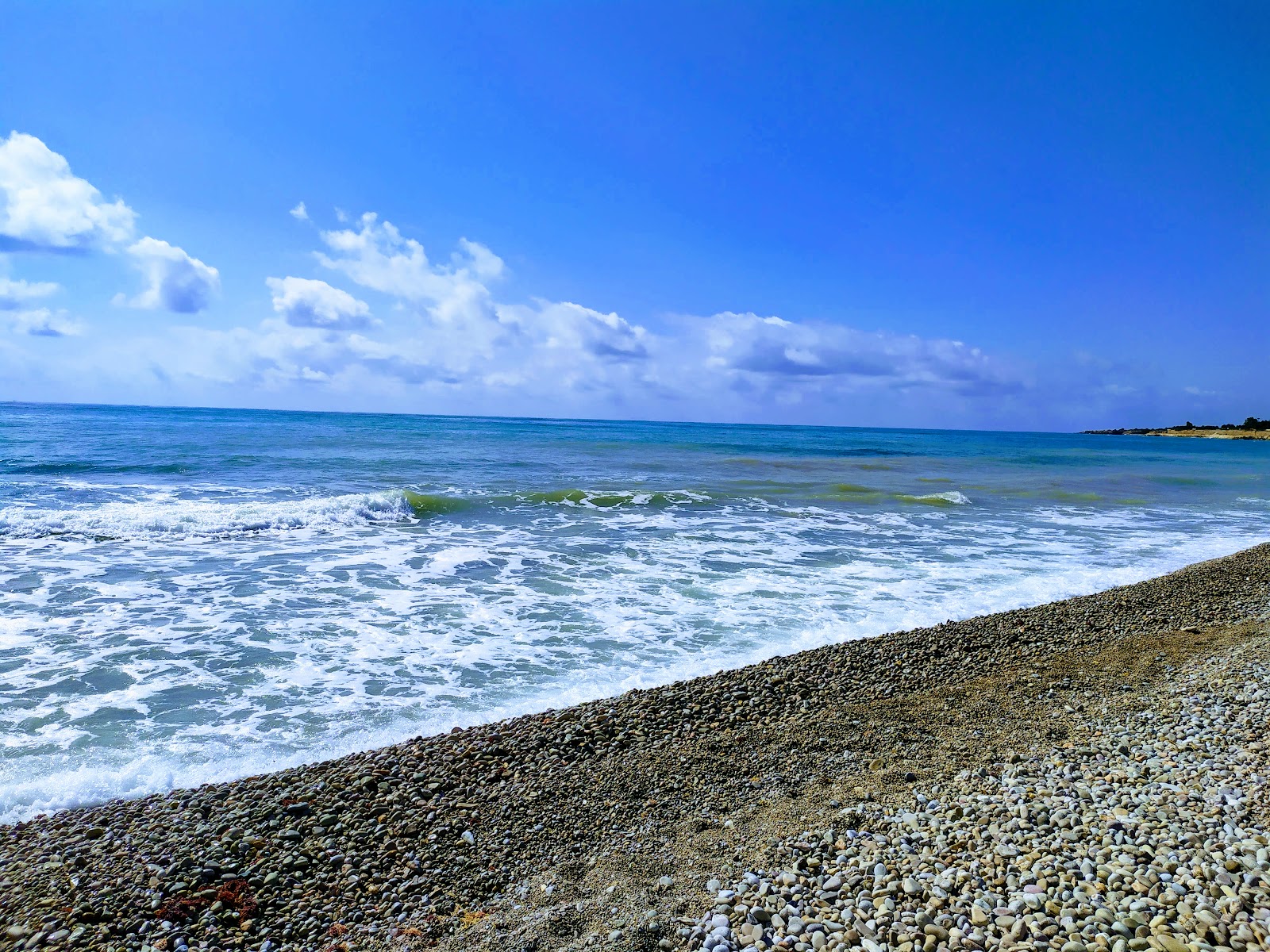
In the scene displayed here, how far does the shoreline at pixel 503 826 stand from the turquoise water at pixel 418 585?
870 mm

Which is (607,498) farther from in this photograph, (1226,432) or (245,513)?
(1226,432)

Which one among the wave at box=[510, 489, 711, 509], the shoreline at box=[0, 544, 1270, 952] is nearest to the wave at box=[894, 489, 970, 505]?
the wave at box=[510, 489, 711, 509]

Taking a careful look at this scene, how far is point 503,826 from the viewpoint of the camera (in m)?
4.12

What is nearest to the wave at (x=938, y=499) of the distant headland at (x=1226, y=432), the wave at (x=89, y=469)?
the wave at (x=89, y=469)

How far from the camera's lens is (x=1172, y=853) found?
3.15m

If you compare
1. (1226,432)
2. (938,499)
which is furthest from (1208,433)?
(938,499)

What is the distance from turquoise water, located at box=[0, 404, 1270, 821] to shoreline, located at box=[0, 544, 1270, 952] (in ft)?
2.85

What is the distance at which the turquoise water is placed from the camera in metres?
5.86

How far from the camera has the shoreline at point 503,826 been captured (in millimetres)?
3373

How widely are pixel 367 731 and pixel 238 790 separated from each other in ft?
3.94

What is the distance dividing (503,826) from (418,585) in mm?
6808

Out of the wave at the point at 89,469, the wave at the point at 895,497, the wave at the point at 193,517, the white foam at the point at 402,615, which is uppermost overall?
the wave at the point at 89,469

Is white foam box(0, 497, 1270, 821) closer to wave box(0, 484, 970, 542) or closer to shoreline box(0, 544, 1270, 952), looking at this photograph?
wave box(0, 484, 970, 542)

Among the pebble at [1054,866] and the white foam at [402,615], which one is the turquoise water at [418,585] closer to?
the white foam at [402,615]
